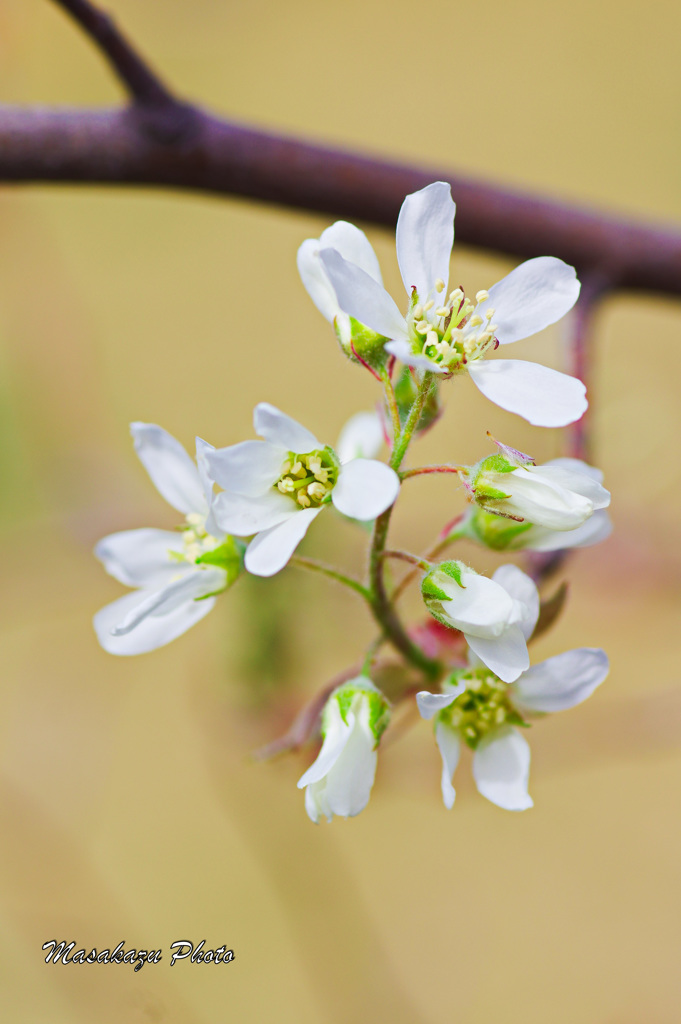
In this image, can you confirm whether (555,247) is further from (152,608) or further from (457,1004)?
(457,1004)

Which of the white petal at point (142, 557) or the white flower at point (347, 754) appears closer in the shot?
the white flower at point (347, 754)

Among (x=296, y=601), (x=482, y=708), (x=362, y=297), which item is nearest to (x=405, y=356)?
(x=362, y=297)

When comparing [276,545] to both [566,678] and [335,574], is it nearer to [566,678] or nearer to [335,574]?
[335,574]

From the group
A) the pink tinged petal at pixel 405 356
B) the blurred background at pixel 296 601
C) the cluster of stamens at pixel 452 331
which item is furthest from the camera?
the blurred background at pixel 296 601

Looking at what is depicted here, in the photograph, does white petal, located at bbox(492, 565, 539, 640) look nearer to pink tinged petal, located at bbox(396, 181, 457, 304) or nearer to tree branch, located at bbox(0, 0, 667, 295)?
pink tinged petal, located at bbox(396, 181, 457, 304)

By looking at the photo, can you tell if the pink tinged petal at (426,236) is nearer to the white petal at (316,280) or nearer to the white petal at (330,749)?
the white petal at (316,280)

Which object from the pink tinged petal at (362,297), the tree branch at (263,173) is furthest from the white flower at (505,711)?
the tree branch at (263,173)
